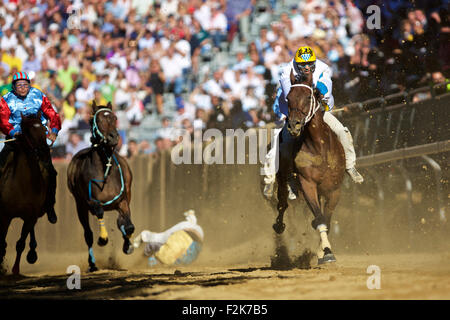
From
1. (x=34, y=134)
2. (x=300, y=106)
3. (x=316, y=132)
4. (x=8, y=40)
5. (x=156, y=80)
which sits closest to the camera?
(x=300, y=106)

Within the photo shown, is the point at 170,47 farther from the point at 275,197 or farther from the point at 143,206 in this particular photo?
the point at 275,197

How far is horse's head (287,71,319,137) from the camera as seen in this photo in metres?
10.1

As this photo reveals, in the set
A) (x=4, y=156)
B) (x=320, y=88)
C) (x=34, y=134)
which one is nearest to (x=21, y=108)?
(x=4, y=156)

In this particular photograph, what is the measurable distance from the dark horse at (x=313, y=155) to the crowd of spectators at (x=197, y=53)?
2541mm

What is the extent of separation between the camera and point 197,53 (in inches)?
719

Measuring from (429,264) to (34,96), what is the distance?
5.87m

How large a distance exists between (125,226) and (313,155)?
114 inches

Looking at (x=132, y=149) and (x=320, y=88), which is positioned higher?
(x=320, y=88)

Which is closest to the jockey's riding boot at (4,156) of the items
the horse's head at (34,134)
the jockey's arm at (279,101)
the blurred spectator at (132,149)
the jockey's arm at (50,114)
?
the horse's head at (34,134)

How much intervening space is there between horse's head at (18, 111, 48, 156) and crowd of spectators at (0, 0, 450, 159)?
184 inches

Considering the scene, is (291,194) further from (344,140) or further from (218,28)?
(218,28)

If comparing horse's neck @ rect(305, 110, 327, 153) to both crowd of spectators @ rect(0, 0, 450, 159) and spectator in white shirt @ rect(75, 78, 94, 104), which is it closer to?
crowd of spectators @ rect(0, 0, 450, 159)

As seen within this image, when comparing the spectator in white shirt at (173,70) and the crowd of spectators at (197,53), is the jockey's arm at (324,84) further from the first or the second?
the spectator in white shirt at (173,70)

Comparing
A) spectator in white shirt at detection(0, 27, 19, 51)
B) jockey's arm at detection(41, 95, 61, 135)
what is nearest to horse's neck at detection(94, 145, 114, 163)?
jockey's arm at detection(41, 95, 61, 135)
